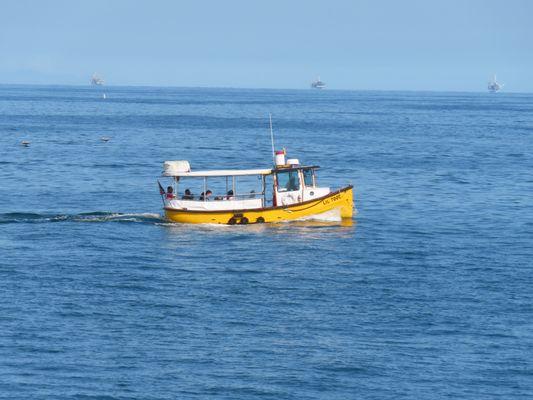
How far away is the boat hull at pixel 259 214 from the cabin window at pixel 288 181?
139 cm

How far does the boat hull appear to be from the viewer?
202 ft

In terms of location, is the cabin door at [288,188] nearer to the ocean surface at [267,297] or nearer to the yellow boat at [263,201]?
the yellow boat at [263,201]

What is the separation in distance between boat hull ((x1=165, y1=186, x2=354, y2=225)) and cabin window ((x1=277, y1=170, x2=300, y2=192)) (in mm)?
1391

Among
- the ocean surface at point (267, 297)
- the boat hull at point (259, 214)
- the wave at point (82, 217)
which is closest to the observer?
the ocean surface at point (267, 297)

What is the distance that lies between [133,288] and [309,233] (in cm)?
1640

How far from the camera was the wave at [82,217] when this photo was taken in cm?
6334

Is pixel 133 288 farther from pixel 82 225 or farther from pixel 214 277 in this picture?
pixel 82 225

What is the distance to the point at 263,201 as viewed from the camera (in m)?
62.6

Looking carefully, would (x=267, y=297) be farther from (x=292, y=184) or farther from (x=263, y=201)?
(x=292, y=184)

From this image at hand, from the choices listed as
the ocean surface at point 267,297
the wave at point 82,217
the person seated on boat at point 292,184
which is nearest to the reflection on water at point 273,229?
the ocean surface at point 267,297

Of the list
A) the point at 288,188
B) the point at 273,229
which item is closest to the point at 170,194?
the point at 273,229

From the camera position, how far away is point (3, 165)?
9819cm

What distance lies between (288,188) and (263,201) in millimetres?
1799

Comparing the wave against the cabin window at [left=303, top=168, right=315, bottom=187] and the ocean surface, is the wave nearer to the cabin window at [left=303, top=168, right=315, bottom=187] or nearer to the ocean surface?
the ocean surface
